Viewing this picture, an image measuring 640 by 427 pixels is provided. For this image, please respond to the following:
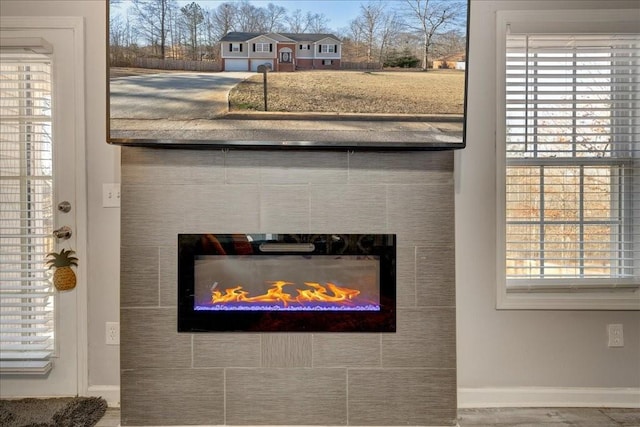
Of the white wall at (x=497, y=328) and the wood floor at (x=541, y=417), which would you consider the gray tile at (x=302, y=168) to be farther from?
the wood floor at (x=541, y=417)

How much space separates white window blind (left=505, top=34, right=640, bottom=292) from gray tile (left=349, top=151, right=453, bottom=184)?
462 mm

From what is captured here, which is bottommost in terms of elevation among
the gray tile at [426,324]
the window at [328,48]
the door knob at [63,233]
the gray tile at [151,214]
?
the gray tile at [426,324]

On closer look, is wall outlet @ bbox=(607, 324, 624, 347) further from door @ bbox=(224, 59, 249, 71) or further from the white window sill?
door @ bbox=(224, 59, 249, 71)

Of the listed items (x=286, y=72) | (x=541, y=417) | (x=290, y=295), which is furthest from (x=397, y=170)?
(x=541, y=417)

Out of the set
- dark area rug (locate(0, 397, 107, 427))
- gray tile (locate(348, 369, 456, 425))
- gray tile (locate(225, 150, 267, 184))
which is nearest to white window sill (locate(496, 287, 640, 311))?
gray tile (locate(348, 369, 456, 425))

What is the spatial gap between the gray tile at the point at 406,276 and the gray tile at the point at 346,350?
22 centimetres

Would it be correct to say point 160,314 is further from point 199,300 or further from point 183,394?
point 183,394

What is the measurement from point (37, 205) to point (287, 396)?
1638 mm

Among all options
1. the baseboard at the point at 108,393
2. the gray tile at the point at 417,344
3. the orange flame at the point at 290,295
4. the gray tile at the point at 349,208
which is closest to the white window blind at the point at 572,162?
the gray tile at the point at 417,344

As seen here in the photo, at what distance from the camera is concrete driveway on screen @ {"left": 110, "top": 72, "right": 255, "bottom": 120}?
74.9 inches

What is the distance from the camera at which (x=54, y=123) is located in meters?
2.23

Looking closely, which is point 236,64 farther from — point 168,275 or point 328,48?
Answer: point 168,275

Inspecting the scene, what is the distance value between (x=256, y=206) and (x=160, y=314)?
2.30 ft

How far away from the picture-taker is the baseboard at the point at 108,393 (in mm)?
2266
